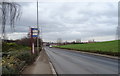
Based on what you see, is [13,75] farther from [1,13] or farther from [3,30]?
[1,13]

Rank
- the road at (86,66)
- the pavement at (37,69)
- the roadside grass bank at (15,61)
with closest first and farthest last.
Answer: the roadside grass bank at (15,61)
the pavement at (37,69)
the road at (86,66)

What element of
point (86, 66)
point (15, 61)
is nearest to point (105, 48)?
point (86, 66)

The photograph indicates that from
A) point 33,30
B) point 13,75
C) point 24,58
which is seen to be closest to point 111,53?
point 33,30

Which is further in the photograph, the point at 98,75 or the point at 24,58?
the point at 24,58

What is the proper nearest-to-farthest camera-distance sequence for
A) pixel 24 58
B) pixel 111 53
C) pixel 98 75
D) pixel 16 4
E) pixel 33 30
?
pixel 16 4 → pixel 98 75 → pixel 24 58 → pixel 33 30 → pixel 111 53

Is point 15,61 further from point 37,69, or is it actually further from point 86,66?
point 86,66

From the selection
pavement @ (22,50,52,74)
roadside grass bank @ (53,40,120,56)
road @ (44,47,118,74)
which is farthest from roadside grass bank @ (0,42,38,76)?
roadside grass bank @ (53,40,120,56)


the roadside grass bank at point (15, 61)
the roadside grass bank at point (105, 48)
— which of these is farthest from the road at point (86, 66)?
the roadside grass bank at point (105, 48)

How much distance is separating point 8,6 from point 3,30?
0.87 m

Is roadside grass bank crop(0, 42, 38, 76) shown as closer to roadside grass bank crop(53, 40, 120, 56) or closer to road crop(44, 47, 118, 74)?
road crop(44, 47, 118, 74)

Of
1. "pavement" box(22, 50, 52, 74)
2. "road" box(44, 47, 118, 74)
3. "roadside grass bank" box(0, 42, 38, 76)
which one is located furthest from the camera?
"road" box(44, 47, 118, 74)

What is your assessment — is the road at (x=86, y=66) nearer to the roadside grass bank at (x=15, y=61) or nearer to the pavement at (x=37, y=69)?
the pavement at (x=37, y=69)

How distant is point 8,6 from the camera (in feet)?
17.5

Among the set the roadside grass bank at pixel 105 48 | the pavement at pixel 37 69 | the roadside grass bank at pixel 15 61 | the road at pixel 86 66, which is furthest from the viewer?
the roadside grass bank at pixel 105 48
